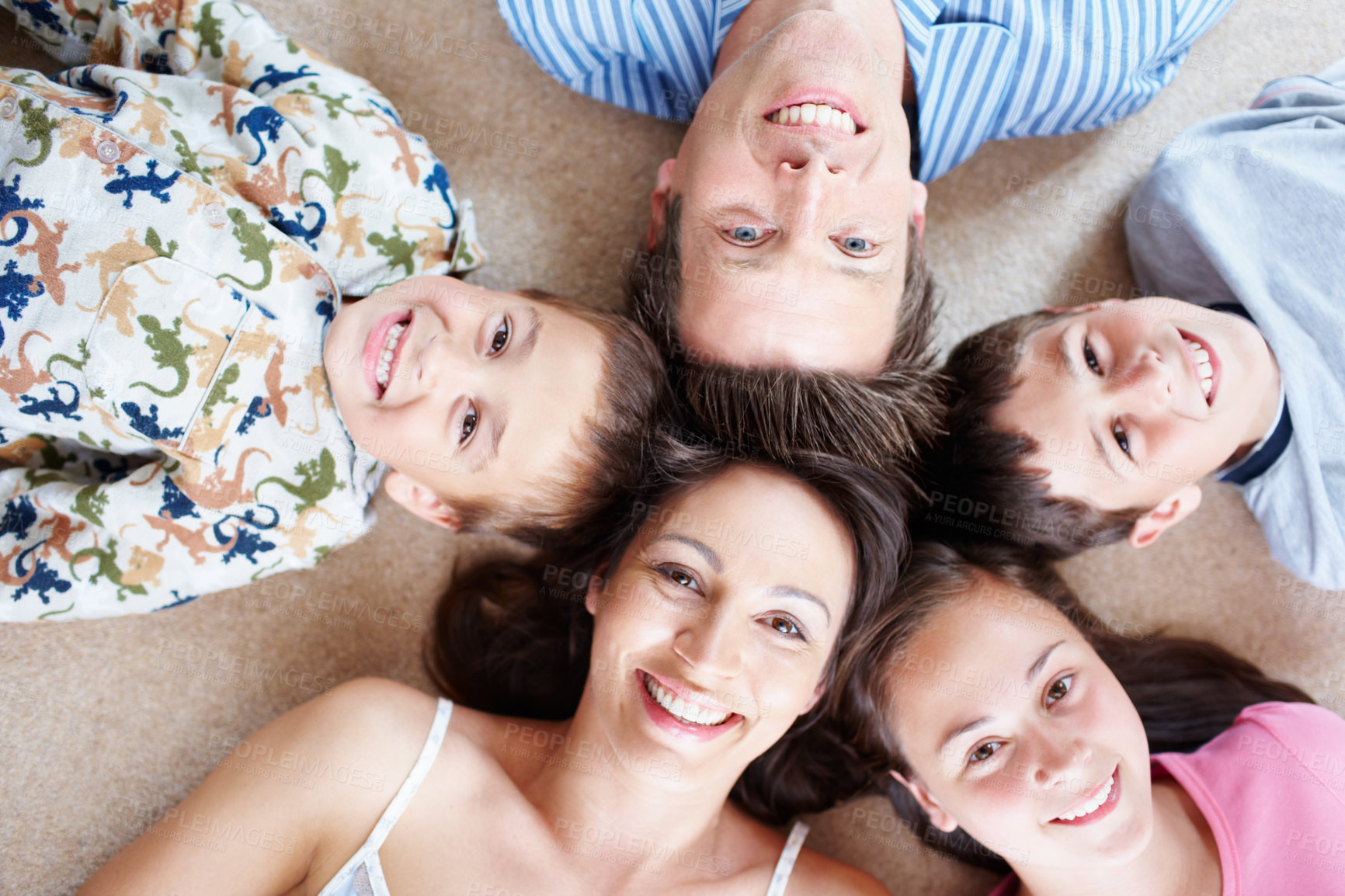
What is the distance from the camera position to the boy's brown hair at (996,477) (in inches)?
53.5

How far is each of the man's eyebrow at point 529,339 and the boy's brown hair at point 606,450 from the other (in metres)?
0.09

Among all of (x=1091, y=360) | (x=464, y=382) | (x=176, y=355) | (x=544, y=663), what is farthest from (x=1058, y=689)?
(x=176, y=355)

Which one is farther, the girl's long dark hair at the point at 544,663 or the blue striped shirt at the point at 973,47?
the girl's long dark hair at the point at 544,663

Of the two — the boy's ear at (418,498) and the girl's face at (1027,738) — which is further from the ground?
the boy's ear at (418,498)


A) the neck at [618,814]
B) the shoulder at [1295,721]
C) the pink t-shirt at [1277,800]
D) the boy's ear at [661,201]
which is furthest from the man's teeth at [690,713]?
the shoulder at [1295,721]

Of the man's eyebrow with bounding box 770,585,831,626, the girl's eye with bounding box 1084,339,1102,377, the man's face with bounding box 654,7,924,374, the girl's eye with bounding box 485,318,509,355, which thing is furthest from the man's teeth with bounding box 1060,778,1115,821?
the girl's eye with bounding box 485,318,509,355

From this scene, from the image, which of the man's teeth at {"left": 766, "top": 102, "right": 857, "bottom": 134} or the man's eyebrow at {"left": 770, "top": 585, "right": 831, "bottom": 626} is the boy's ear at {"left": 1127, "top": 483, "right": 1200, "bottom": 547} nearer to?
the man's eyebrow at {"left": 770, "top": 585, "right": 831, "bottom": 626}

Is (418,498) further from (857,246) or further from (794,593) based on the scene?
(857,246)

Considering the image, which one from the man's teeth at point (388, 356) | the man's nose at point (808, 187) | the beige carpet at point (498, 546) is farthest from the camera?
the beige carpet at point (498, 546)

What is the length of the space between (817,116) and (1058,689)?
0.89 meters

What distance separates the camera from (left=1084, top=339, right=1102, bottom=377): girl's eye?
1320mm

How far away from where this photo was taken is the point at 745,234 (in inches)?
48.9

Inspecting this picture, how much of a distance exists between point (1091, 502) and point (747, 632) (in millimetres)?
597

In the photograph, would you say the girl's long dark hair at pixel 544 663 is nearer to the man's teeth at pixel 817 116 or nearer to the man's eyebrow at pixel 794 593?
the man's eyebrow at pixel 794 593
